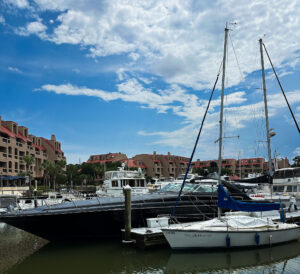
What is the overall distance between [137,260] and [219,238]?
11.6 feet

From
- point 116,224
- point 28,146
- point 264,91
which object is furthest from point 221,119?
point 28,146

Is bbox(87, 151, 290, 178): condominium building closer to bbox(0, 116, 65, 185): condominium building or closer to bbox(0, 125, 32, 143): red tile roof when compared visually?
bbox(0, 116, 65, 185): condominium building

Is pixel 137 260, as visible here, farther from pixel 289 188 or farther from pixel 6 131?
pixel 6 131

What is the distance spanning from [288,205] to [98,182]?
227 ft

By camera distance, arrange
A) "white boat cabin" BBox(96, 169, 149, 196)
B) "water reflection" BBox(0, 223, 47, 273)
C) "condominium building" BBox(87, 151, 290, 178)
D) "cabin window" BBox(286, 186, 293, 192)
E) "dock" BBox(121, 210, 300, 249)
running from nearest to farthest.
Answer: "water reflection" BBox(0, 223, 47, 273)
"dock" BBox(121, 210, 300, 249)
"white boat cabin" BBox(96, 169, 149, 196)
"cabin window" BBox(286, 186, 293, 192)
"condominium building" BBox(87, 151, 290, 178)

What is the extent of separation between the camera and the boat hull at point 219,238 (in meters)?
13.0

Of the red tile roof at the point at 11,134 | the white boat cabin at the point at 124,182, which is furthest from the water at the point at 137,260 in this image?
the red tile roof at the point at 11,134

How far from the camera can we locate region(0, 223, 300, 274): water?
468 inches

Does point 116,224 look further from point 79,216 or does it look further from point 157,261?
point 157,261

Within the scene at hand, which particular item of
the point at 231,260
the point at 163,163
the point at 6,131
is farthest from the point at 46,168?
the point at 231,260

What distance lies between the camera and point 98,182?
86125 millimetres

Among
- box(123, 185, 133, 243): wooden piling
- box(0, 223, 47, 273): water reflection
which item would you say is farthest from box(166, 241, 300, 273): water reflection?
box(0, 223, 47, 273): water reflection

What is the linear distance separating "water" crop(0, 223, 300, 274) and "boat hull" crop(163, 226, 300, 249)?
0.99 ft

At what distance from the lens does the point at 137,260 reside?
1284 centimetres
